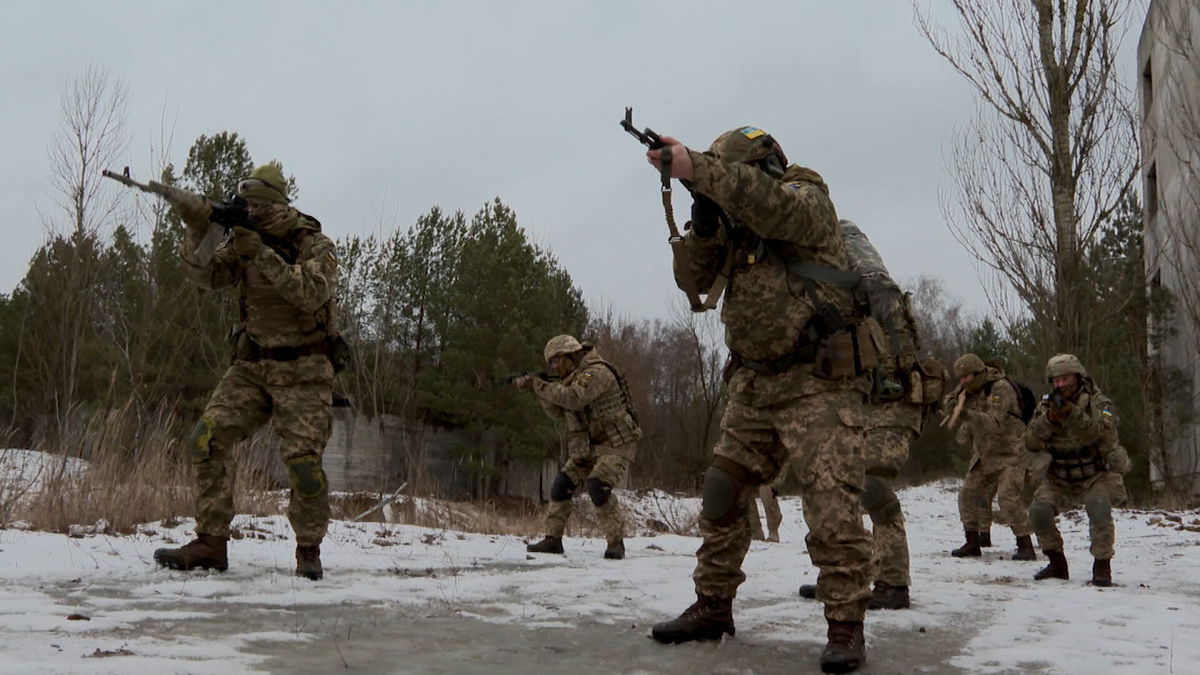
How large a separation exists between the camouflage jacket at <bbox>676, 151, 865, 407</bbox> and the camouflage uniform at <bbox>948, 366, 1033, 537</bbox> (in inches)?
219

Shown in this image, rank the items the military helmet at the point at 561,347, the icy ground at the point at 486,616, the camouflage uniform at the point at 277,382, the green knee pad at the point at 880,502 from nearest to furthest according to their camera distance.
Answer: the icy ground at the point at 486,616 → the camouflage uniform at the point at 277,382 → the green knee pad at the point at 880,502 → the military helmet at the point at 561,347

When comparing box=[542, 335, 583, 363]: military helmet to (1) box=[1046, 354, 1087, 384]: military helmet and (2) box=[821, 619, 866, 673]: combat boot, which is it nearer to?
(1) box=[1046, 354, 1087, 384]: military helmet

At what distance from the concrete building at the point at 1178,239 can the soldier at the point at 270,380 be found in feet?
47.0

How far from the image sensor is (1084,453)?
6469 mm

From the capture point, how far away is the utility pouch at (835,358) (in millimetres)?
3303

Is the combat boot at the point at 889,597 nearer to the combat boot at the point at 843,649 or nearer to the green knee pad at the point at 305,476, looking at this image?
the combat boot at the point at 843,649

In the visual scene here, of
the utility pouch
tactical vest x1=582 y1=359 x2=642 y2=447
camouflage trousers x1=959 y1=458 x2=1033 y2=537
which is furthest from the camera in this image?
camouflage trousers x1=959 y1=458 x2=1033 y2=537

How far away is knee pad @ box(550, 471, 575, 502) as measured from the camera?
24.0ft

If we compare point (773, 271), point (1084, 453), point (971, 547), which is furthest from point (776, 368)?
point (971, 547)

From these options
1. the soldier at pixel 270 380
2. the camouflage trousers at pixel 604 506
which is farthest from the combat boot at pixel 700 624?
the camouflage trousers at pixel 604 506

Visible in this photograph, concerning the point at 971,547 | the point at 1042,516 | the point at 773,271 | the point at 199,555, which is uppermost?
the point at 773,271

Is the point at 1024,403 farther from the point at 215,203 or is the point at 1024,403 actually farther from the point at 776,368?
the point at 215,203

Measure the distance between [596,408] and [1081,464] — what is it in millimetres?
3326

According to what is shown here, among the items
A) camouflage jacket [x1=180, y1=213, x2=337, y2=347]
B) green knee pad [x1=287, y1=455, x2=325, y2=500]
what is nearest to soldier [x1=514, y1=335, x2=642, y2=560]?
green knee pad [x1=287, y1=455, x2=325, y2=500]
